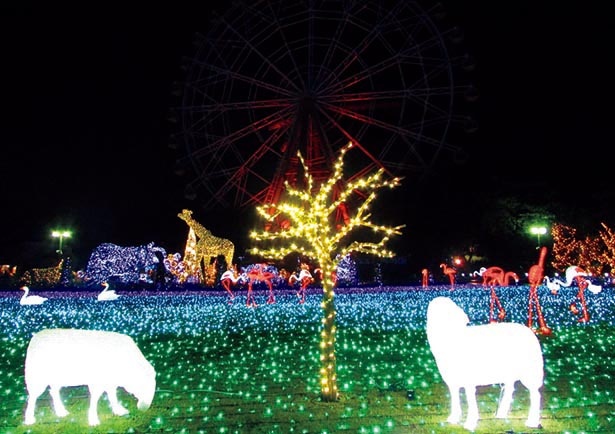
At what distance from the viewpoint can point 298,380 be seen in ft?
18.2

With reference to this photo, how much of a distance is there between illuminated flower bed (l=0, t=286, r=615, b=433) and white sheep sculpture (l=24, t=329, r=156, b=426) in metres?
0.09

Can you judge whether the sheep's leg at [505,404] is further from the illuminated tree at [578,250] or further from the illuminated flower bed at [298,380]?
the illuminated tree at [578,250]

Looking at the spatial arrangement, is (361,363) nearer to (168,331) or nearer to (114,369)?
(114,369)

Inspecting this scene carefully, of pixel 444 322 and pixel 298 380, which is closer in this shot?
pixel 444 322

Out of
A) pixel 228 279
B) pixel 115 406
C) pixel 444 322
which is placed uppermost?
pixel 228 279

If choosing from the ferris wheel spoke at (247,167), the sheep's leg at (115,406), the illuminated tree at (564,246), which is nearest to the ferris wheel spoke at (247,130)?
the ferris wheel spoke at (247,167)

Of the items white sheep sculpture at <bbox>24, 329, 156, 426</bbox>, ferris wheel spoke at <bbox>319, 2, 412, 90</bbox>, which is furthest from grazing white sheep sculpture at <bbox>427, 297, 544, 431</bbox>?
ferris wheel spoke at <bbox>319, 2, 412, 90</bbox>

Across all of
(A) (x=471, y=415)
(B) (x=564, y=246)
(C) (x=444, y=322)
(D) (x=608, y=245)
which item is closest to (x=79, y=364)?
(C) (x=444, y=322)

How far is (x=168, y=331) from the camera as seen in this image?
9203 mm

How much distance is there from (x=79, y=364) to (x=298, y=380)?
91.5 inches

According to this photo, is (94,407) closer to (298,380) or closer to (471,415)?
(298,380)

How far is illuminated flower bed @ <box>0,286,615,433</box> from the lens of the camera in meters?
4.13

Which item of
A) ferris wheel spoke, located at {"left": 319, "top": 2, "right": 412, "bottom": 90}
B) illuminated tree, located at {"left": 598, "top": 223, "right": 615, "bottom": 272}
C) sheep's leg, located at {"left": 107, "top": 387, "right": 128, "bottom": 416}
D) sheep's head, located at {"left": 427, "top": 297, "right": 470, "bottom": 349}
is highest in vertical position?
ferris wheel spoke, located at {"left": 319, "top": 2, "right": 412, "bottom": 90}

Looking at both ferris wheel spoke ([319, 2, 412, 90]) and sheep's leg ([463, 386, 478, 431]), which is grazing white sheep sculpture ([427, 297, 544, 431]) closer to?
sheep's leg ([463, 386, 478, 431])
